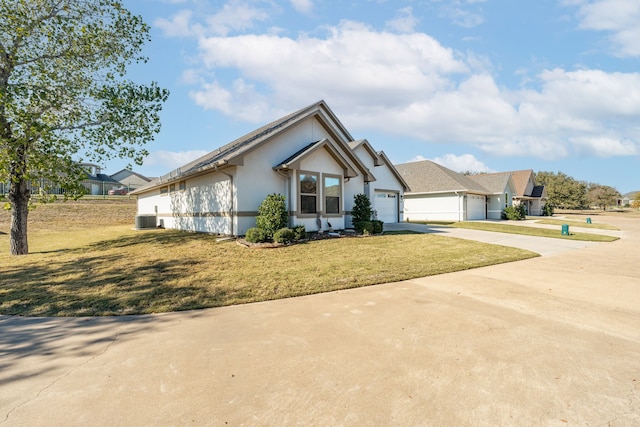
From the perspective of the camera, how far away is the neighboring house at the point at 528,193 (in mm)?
40000

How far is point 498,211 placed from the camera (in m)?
33.1

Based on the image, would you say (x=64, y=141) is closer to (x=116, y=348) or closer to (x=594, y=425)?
(x=116, y=348)

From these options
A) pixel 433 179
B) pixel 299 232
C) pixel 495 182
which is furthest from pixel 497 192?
pixel 299 232

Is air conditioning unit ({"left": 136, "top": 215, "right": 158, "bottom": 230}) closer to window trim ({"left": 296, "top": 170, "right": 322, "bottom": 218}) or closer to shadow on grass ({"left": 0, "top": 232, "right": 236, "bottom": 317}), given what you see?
shadow on grass ({"left": 0, "top": 232, "right": 236, "bottom": 317})

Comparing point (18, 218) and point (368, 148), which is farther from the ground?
point (368, 148)

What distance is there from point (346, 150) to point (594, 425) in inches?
540

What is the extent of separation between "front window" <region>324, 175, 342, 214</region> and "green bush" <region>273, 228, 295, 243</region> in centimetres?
321

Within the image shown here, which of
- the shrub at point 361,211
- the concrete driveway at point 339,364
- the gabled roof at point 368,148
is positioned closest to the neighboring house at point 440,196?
the gabled roof at point 368,148

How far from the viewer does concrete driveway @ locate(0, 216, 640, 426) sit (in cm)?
269

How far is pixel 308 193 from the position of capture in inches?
544

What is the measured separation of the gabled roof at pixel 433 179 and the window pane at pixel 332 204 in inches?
669

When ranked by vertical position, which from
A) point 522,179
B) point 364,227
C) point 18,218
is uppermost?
point 522,179

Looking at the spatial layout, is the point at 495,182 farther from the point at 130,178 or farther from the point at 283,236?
the point at 130,178

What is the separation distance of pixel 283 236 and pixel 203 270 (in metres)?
3.71
